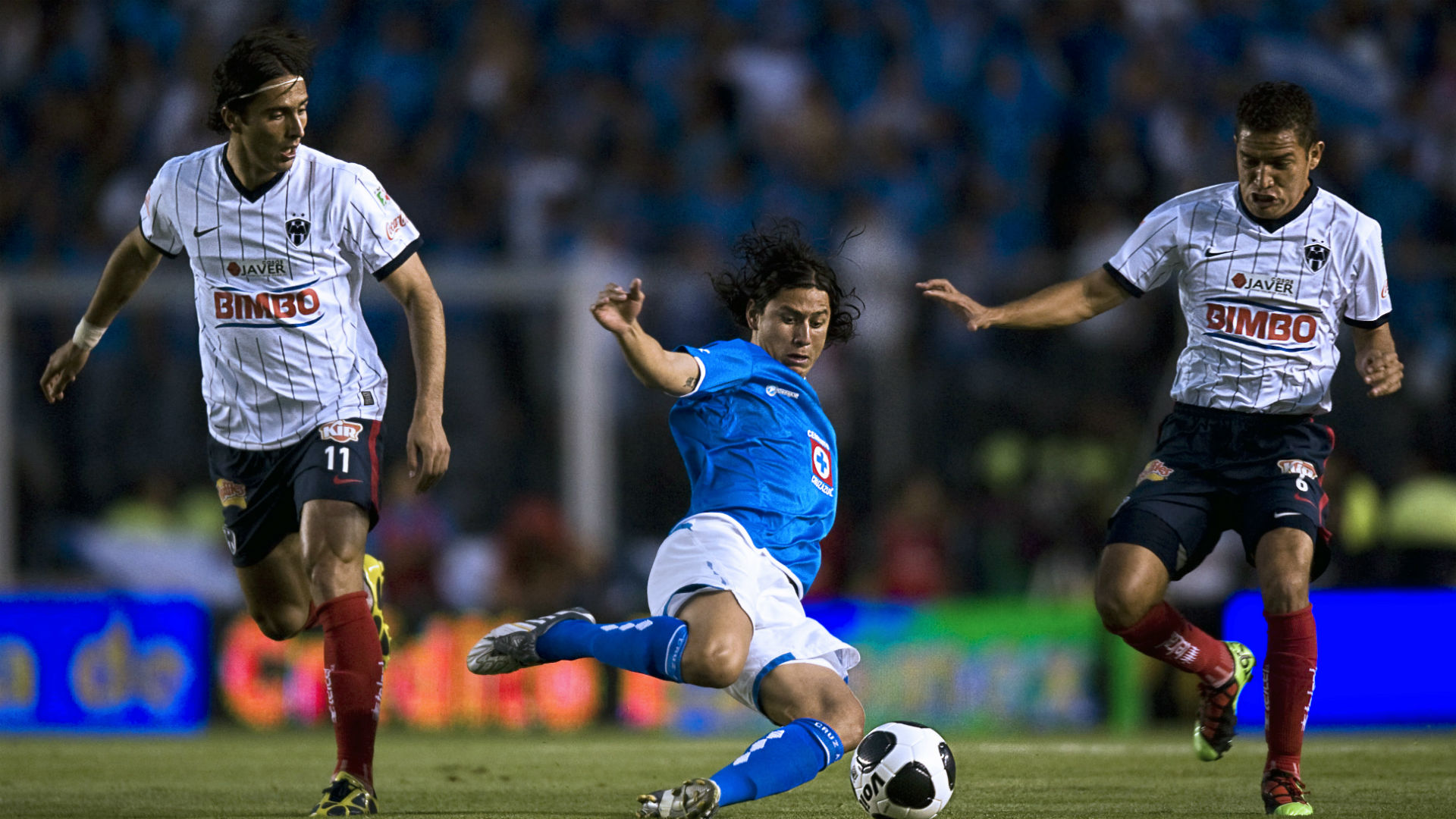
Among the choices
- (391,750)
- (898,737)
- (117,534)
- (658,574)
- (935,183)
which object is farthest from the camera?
(935,183)

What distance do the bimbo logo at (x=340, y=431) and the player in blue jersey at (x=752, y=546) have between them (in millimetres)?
746

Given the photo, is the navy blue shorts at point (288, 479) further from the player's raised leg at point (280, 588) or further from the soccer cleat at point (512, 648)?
the soccer cleat at point (512, 648)

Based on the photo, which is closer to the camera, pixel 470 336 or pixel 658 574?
pixel 658 574

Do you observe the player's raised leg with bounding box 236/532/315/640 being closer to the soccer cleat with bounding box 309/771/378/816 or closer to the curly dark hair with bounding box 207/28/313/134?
the soccer cleat with bounding box 309/771/378/816

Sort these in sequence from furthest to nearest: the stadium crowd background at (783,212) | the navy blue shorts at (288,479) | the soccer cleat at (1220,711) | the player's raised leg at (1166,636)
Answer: the stadium crowd background at (783,212)
the soccer cleat at (1220,711)
the player's raised leg at (1166,636)
the navy blue shorts at (288,479)

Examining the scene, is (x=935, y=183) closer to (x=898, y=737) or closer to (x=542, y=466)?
(x=542, y=466)

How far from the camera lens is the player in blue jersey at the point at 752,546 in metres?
4.99

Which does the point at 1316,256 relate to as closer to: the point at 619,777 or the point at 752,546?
the point at 752,546

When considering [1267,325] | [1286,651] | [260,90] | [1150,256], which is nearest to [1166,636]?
[1286,651]

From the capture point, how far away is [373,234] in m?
5.62

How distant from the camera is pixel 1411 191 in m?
12.0

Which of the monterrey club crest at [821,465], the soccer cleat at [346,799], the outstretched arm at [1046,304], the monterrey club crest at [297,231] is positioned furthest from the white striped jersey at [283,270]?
the outstretched arm at [1046,304]

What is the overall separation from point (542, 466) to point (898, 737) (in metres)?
6.62

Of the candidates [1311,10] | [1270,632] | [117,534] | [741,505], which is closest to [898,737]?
[741,505]
